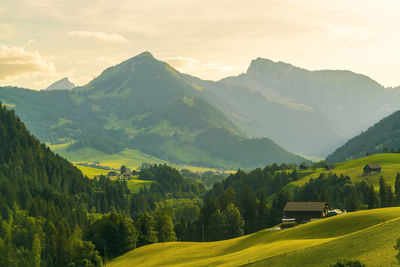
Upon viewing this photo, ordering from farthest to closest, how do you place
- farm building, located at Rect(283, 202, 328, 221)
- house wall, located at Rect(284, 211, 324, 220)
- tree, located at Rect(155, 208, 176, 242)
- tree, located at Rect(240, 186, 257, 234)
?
tree, located at Rect(240, 186, 257, 234) → tree, located at Rect(155, 208, 176, 242) → farm building, located at Rect(283, 202, 328, 221) → house wall, located at Rect(284, 211, 324, 220)

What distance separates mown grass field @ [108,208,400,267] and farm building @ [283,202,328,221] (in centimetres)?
3033

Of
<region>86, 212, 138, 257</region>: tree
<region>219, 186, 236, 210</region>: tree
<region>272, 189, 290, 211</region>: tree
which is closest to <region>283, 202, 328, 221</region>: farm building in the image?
<region>272, 189, 290, 211</region>: tree

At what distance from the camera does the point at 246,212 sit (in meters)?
176

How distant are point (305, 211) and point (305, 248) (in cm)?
7235

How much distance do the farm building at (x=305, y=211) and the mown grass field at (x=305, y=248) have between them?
30.3 metres

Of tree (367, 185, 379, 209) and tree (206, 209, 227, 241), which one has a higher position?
tree (367, 185, 379, 209)

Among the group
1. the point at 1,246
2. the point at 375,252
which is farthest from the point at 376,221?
the point at 1,246

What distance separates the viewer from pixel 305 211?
145250 mm

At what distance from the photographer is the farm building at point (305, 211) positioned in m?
144

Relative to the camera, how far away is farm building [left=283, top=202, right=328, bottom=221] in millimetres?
143625

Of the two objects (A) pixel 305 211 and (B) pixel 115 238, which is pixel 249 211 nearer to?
(A) pixel 305 211

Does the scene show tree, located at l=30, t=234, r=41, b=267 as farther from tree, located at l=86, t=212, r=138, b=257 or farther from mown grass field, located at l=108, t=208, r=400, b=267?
mown grass field, located at l=108, t=208, r=400, b=267

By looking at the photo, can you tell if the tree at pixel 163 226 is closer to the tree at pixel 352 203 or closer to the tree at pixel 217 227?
the tree at pixel 217 227

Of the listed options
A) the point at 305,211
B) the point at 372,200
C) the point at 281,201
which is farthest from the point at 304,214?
the point at 372,200
